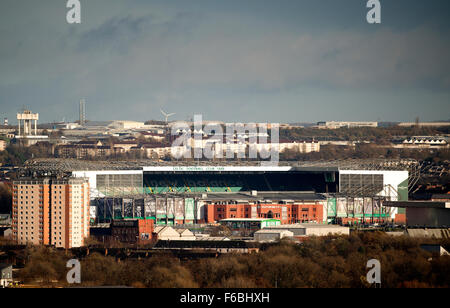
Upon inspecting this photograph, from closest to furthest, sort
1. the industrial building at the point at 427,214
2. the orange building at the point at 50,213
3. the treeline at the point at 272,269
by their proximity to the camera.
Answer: the treeline at the point at 272,269
the orange building at the point at 50,213
the industrial building at the point at 427,214

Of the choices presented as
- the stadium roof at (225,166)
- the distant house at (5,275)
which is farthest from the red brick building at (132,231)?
the stadium roof at (225,166)

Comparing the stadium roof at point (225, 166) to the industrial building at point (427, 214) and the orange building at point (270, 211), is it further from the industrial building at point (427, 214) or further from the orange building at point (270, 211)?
the industrial building at point (427, 214)

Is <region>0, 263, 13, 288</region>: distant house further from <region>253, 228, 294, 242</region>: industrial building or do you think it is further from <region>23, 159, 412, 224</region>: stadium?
<region>23, 159, 412, 224</region>: stadium

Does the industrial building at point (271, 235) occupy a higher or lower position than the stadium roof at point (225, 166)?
lower

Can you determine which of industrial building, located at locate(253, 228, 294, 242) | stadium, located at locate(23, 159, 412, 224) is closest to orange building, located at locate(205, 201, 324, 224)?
stadium, located at locate(23, 159, 412, 224)
